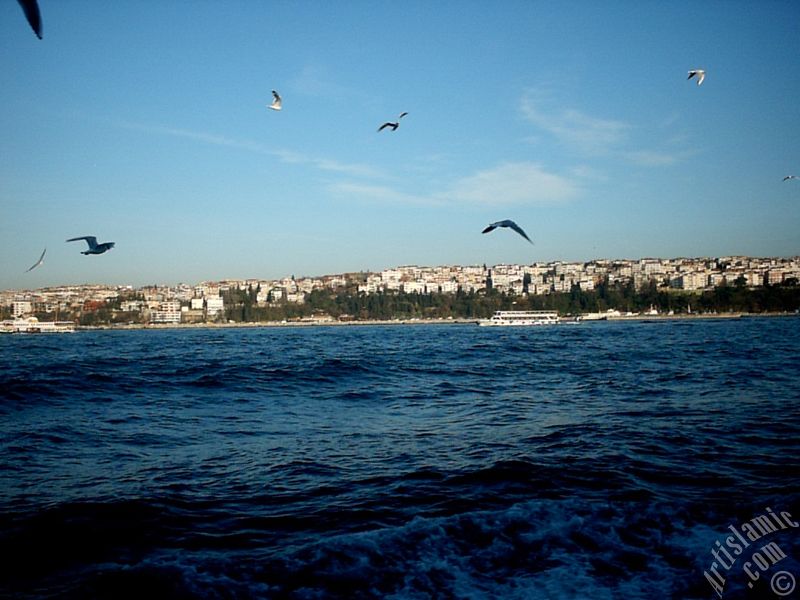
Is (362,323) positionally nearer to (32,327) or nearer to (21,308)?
(32,327)

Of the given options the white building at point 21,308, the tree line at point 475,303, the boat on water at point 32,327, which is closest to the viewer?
the boat on water at point 32,327

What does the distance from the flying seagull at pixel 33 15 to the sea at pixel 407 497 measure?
11.8 feet

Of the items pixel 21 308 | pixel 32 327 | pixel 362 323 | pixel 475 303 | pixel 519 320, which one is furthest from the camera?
pixel 475 303

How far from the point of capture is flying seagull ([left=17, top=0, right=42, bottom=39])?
2749 millimetres

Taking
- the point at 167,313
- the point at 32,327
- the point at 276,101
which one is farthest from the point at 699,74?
the point at 167,313

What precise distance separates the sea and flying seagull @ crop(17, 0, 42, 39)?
141 inches

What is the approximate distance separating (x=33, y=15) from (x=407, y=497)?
16.7 ft

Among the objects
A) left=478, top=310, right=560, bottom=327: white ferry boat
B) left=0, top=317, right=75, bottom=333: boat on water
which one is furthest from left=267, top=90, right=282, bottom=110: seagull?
left=0, top=317, right=75, bottom=333: boat on water

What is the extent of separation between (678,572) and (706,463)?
3442 mm

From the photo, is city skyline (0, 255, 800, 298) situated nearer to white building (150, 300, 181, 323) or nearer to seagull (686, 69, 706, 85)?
white building (150, 300, 181, 323)

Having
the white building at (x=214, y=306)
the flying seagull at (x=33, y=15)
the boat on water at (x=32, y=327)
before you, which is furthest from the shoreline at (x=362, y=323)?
the flying seagull at (x=33, y=15)

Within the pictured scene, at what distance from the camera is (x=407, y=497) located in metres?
6.22

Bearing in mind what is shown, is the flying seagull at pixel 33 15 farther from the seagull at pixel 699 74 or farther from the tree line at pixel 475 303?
the tree line at pixel 475 303

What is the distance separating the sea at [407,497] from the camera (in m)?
4.43
